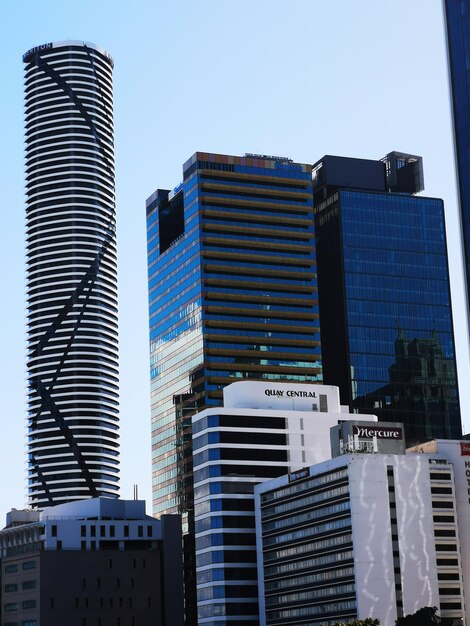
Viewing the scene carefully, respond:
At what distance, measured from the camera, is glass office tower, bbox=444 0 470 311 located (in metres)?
119

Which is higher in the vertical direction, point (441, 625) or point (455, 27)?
point (455, 27)

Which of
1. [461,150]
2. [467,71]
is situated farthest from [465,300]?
[467,71]

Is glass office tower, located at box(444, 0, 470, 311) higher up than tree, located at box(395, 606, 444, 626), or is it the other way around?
glass office tower, located at box(444, 0, 470, 311)

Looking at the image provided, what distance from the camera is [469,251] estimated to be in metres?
118

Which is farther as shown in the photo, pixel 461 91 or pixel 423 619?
pixel 423 619

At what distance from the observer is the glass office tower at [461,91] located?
119 meters

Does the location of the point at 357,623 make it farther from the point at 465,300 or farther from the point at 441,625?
the point at 465,300

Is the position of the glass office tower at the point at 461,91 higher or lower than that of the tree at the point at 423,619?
higher

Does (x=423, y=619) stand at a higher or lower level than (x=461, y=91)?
Result: lower

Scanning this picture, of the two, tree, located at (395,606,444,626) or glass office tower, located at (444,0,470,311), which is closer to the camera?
glass office tower, located at (444,0,470,311)

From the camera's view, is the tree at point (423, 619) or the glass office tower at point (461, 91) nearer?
the glass office tower at point (461, 91)

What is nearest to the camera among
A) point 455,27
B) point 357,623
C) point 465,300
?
point 465,300

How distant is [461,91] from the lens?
405ft

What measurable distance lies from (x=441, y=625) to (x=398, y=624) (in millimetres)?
6895
